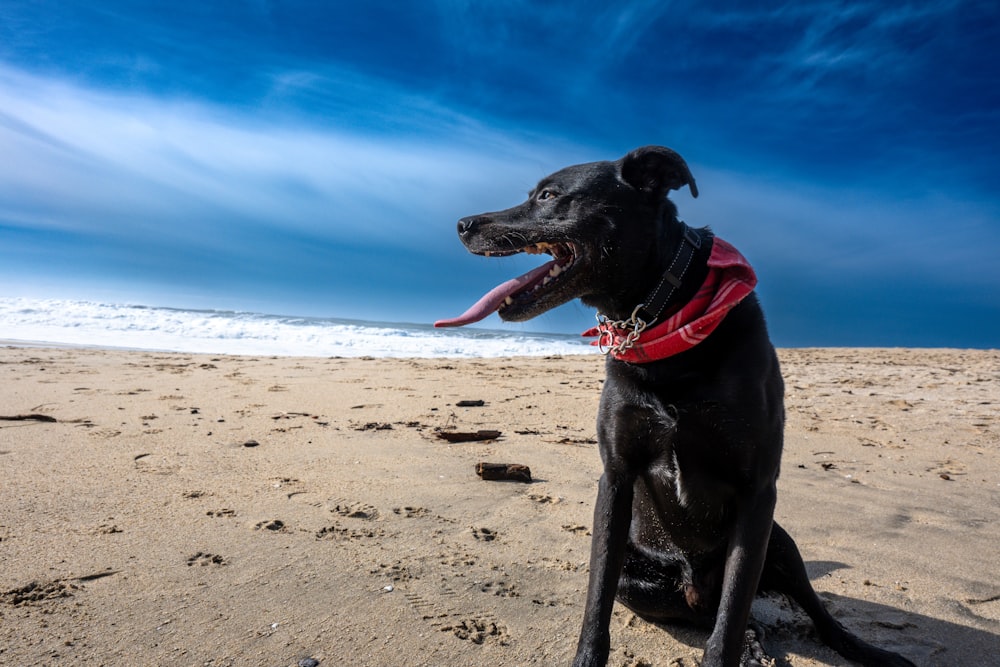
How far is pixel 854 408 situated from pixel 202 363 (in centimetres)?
1034

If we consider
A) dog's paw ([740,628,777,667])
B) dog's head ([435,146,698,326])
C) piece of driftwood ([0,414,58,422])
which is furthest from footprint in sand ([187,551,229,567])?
piece of driftwood ([0,414,58,422])

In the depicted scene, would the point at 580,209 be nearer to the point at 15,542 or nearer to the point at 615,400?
the point at 615,400

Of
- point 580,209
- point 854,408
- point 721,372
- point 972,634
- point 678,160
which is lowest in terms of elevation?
point 972,634

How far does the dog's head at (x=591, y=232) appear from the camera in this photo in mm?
2301

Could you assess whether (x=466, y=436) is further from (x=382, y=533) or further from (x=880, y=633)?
(x=880, y=633)

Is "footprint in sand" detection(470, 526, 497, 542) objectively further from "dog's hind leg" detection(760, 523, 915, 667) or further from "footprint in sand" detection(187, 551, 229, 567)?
"dog's hind leg" detection(760, 523, 915, 667)

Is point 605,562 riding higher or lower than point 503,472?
higher

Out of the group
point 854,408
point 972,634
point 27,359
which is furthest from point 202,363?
point 972,634

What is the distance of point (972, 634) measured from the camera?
259 centimetres

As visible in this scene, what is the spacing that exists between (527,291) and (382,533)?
1630 mm

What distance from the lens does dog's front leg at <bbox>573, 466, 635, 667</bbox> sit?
211 centimetres

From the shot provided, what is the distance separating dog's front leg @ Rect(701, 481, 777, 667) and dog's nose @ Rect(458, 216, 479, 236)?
60.5 inches

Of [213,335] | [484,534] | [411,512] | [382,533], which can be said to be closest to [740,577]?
[484,534]

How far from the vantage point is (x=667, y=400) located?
7.06ft
